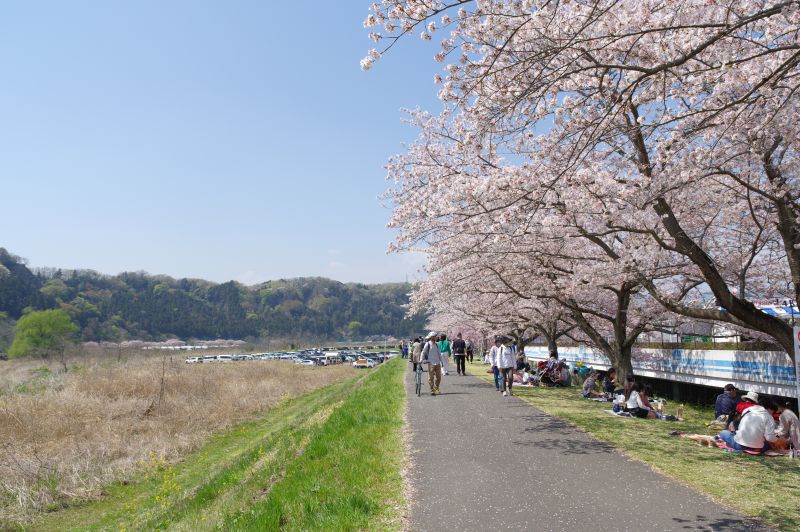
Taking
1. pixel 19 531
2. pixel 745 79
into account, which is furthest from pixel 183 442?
pixel 745 79

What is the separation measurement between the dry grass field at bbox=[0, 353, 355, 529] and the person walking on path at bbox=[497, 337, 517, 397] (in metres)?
9.02

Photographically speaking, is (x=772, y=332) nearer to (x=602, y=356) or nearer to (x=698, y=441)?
(x=698, y=441)

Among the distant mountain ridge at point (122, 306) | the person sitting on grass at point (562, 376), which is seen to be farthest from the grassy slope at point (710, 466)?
the distant mountain ridge at point (122, 306)

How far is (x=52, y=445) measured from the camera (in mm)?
15203

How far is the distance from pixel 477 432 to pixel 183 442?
10610mm

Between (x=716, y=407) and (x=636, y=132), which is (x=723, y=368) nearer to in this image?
(x=716, y=407)

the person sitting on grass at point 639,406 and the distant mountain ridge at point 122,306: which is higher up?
the distant mountain ridge at point 122,306

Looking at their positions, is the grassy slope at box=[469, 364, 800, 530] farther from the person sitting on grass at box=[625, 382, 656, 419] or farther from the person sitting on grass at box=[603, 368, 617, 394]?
the person sitting on grass at box=[603, 368, 617, 394]

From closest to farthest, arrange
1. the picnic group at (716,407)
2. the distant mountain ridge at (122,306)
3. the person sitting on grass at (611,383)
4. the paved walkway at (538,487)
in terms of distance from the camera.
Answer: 1. the paved walkway at (538,487)
2. the picnic group at (716,407)
3. the person sitting on grass at (611,383)
4. the distant mountain ridge at (122,306)

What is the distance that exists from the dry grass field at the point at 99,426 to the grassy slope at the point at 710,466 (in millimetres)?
9690

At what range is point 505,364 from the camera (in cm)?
1588

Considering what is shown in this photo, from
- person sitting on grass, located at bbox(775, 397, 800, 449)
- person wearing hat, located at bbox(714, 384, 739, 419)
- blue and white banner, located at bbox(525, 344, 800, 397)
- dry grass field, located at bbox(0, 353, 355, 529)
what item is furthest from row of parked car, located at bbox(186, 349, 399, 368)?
person sitting on grass, located at bbox(775, 397, 800, 449)

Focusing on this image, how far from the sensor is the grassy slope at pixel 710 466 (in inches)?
225

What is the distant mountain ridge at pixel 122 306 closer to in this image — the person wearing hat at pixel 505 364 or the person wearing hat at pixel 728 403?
the person wearing hat at pixel 505 364
